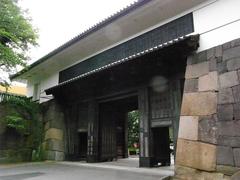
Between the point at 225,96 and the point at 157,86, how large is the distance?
357 centimetres

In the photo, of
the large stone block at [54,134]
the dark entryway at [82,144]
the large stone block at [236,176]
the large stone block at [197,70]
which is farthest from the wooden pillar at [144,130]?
the large stone block at [54,134]

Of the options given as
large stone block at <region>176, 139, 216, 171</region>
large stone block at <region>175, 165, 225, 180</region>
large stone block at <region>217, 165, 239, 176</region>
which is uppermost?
large stone block at <region>176, 139, 216, 171</region>

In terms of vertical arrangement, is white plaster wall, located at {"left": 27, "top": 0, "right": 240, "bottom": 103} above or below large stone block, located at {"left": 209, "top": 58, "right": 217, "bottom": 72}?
above

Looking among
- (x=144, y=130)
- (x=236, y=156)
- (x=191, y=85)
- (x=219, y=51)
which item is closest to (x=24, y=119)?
(x=144, y=130)

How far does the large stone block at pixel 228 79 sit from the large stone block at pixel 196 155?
1745mm

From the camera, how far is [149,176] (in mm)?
7953

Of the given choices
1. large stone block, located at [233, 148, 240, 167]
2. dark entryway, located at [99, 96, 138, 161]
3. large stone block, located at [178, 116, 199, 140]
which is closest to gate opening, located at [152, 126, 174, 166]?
dark entryway, located at [99, 96, 138, 161]

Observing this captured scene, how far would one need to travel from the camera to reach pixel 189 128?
299 inches

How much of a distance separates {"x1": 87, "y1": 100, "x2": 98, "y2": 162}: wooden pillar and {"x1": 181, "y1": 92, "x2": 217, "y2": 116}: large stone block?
608 cm

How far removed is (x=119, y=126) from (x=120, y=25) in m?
6.41

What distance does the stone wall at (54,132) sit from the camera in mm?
14492

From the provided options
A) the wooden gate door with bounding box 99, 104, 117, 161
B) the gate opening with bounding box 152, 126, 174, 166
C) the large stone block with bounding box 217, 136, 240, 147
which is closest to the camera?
the large stone block with bounding box 217, 136, 240, 147

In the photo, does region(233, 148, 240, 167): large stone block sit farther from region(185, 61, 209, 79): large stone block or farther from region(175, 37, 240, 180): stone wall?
region(185, 61, 209, 79): large stone block

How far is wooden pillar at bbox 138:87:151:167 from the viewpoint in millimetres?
10053
